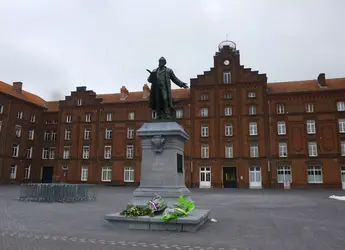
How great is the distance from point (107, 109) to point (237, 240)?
4149cm

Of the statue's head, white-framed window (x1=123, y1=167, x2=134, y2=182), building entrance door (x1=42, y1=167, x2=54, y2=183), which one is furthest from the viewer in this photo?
building entrance door (x1=42, y1=167, x2=54, y2=183)

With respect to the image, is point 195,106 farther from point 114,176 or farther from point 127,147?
point 114,176

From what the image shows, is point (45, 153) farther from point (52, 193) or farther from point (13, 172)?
point (52, 193)

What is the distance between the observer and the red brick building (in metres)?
38.6

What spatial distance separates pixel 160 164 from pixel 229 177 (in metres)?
32.2

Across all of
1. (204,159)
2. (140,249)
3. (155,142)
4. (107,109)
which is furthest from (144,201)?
(107,109)

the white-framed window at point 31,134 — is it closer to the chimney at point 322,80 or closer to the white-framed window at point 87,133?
the white-framed window at point 87,133

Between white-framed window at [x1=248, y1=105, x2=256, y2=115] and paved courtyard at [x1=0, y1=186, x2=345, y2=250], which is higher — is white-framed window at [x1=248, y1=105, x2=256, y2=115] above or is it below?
above

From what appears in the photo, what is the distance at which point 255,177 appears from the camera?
39.1 meters

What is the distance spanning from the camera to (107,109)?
153ft

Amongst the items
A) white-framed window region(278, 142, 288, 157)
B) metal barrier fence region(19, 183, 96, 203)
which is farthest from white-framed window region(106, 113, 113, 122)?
metal barrier fence region(19, 183, 96, 203)

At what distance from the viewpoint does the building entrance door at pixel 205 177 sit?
40.2 meters

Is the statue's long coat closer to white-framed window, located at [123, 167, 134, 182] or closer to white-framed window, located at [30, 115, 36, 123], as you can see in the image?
white-framed window, located at [123, 167, 134, 182]

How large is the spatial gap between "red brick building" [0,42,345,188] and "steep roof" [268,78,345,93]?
0.14m
